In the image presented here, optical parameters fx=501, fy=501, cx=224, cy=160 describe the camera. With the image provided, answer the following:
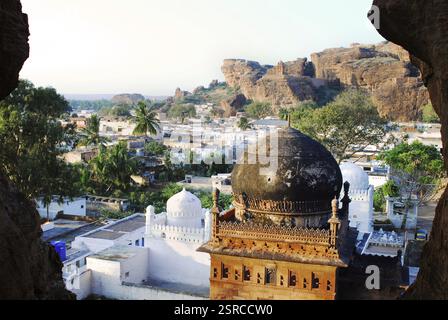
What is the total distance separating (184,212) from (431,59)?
47.0ft

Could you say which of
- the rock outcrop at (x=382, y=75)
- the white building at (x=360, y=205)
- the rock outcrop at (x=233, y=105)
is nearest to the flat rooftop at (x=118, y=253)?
the white building at (x=360, y=205)

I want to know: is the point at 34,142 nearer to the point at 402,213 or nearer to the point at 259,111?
the point at 402,213

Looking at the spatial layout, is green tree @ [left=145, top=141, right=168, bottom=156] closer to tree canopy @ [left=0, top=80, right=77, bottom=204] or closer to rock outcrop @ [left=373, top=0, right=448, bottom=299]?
tree canopy @ [left=0, top=80, right=77, bottom=204]

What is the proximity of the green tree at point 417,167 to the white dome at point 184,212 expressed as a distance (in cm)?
1069

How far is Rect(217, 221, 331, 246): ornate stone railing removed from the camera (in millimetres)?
8773

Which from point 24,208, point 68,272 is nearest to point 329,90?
point 68,272

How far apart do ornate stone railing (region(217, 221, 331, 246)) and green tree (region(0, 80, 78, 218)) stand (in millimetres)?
13542

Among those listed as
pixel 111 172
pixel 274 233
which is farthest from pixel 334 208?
pixel 111 172

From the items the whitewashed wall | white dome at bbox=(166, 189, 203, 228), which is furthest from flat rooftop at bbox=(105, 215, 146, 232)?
the whitewashed wall

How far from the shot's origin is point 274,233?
29.3 feet
